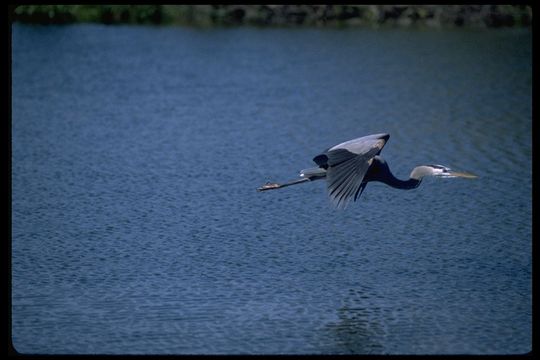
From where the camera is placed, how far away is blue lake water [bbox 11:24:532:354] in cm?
761

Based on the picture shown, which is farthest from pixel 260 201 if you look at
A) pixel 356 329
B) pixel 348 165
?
pixel 356 329

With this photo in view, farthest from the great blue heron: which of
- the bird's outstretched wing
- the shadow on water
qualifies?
the shadow on water

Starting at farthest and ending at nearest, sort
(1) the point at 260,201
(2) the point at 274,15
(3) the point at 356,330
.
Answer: (2) the point at 274,15 < (1) the point at 260,201 < (3) the point at 356,330

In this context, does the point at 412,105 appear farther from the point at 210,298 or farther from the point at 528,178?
the point at 210,298

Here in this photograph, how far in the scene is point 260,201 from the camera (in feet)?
33.1

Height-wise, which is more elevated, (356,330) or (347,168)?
(347,168)

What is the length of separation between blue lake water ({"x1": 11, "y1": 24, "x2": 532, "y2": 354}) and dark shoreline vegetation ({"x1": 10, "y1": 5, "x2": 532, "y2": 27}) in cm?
131

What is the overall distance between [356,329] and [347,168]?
1.10 metres

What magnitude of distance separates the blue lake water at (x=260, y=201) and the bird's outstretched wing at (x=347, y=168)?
77 cm

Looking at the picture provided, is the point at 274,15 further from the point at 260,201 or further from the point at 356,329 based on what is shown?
the point at 356,329

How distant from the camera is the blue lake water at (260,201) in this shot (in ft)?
25.0

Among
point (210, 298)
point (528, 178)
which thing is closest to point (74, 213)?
point (210, 298)

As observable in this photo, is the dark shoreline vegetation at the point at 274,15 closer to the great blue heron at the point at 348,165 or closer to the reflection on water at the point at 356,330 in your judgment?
the great blue heron at the point at 348,165
